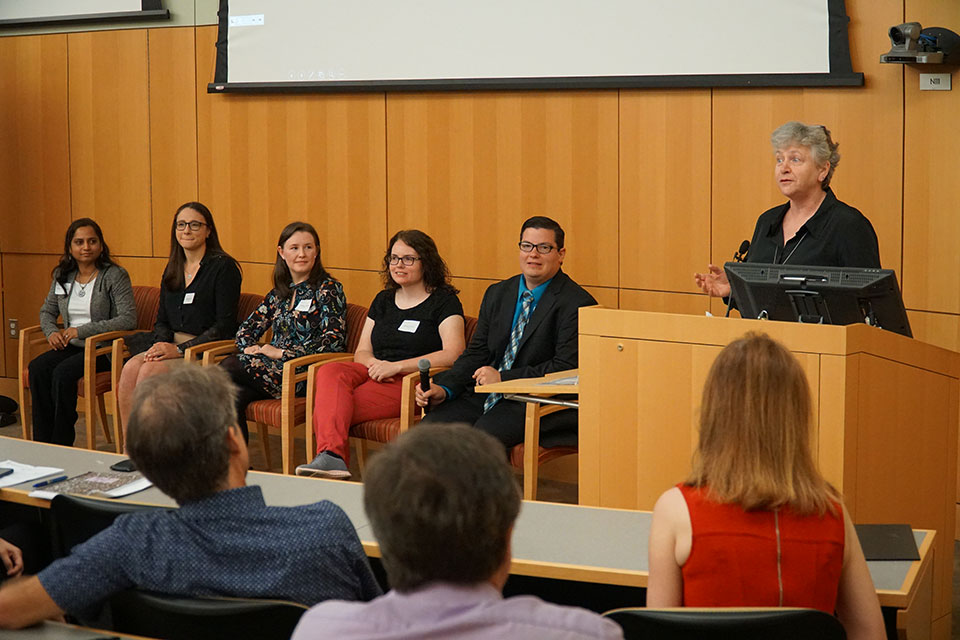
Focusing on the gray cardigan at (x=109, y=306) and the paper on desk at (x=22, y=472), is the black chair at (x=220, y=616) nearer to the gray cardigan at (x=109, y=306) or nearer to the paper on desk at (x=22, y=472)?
the paper on desk at (x=22, y=472)

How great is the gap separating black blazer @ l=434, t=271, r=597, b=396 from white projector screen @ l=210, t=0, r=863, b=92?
4.34 feet

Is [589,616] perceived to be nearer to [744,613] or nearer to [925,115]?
[744,613]

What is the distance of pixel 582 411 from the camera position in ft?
A: 11.6

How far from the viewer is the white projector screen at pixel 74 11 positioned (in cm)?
721

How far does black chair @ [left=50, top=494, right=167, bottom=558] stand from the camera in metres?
2.44

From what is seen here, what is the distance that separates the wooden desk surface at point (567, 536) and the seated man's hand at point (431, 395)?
68.6 inches

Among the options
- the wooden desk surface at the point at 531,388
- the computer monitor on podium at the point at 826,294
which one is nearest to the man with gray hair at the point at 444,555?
the computer monitor on podium at the point at 826,294

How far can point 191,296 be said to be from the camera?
6.21 meters

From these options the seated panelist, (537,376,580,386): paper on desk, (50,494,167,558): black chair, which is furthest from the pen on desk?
the seated panelist

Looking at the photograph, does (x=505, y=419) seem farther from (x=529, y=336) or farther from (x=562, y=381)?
(x=562, y=381)

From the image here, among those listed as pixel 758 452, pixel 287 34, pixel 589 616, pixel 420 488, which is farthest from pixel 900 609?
pixel 287 34

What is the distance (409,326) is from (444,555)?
13.3ft

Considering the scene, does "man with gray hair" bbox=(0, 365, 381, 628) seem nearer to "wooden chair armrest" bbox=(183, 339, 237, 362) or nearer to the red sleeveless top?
the red sleeveless top

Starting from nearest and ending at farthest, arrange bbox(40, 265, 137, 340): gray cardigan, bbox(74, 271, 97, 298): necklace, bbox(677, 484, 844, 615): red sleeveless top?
bbox(677, 484, 844, 615): red sleeveless top < bbox(40, 265, 137, 340): gray cardigan < bbox(74, 271, 97, 298): necklace
